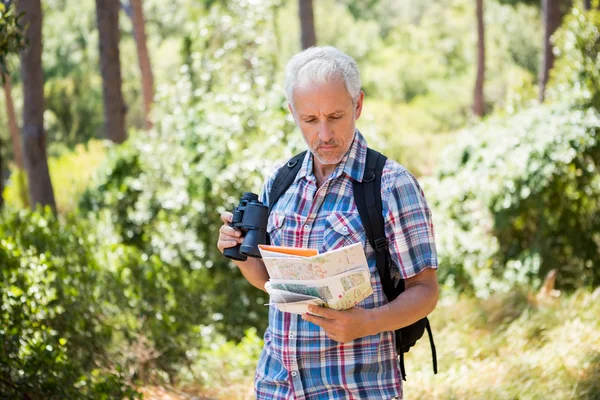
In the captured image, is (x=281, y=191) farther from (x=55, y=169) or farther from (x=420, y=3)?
(x=420, y=3)

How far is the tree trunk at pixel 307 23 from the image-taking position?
11156mm

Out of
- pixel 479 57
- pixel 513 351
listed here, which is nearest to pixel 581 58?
pixel 513 351

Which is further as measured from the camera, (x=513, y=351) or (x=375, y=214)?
(x=513, y=351)

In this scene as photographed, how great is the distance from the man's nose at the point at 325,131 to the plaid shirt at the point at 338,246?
0.34ft

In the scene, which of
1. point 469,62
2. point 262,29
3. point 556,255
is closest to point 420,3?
point 469,62

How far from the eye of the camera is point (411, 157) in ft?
50.5

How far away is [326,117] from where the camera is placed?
241cm

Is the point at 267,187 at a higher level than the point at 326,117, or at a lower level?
lower

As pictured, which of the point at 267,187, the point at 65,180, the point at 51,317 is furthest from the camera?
the point at 65,180

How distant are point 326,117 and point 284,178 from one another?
35 cm

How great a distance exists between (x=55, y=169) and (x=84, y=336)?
33.7 feet

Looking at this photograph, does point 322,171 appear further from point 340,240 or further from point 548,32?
point 548,32

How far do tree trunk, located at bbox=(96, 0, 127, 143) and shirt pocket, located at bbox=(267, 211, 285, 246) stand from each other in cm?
978

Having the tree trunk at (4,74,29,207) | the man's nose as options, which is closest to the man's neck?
the man's nose
